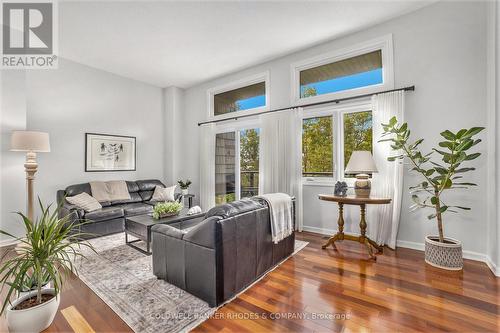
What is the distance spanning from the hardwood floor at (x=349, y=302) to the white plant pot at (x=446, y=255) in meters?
0.08

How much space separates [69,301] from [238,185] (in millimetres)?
3586

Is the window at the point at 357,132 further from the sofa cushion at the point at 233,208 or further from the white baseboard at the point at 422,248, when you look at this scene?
the sofa cushion at the point at 233,208

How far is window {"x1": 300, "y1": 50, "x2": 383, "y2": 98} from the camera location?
3.59m

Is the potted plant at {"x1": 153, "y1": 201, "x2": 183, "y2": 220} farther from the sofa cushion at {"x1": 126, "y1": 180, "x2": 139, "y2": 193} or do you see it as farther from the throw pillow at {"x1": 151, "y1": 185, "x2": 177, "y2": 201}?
the sofa cushion at {"x1": 126, "y1": 180, "x2": 139, "y2": 193}

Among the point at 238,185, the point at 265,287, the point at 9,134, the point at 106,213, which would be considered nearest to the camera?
the point at 265,287

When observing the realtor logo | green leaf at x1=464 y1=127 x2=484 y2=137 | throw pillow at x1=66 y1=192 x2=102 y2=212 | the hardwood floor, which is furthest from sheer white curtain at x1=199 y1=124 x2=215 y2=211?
green leaf at x1=464 y1=127 x2=484 y2=137

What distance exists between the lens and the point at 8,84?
3584 mm

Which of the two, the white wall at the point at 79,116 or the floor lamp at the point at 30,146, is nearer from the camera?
the floor lamp at the point at 30,146

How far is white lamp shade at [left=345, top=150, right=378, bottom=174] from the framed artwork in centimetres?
470

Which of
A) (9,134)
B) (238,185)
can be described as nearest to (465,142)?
(238,185)

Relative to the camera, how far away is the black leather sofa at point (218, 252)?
6.34 feet

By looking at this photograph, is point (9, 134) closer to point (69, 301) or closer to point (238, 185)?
point (69, 301)

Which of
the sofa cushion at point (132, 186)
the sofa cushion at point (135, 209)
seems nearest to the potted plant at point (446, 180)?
the sofa cushion at point (135, 209)

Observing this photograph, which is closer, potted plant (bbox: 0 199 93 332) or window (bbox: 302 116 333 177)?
potted plant (bbox: 0 199 93 332)
